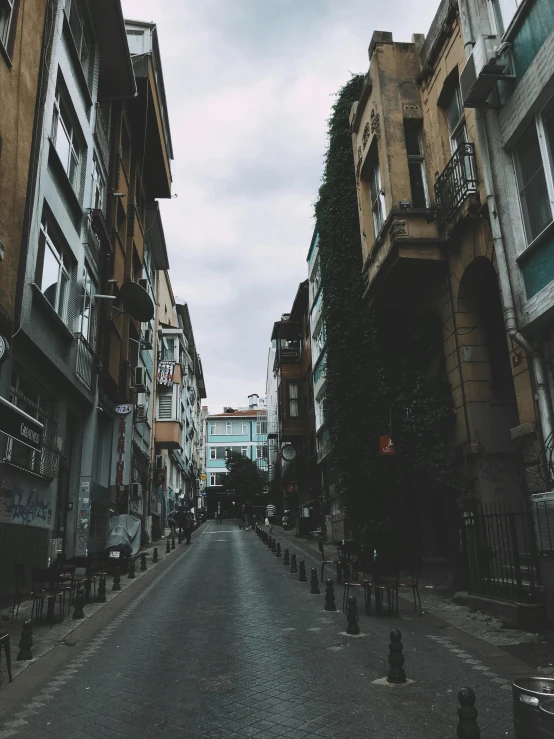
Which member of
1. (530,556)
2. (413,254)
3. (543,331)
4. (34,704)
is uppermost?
(413,254)

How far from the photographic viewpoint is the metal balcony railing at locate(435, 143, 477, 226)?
1236 cm

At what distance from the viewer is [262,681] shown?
6.46 meters

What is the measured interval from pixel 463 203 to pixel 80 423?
40.3ft

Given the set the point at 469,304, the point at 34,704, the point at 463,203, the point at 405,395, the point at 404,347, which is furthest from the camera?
the point at 404,347

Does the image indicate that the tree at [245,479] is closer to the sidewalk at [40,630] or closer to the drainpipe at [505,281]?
the sidewalk at [40,630]

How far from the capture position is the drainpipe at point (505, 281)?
931 cm

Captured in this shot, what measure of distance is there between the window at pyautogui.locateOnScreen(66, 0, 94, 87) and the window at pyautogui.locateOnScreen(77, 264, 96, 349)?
618 cm

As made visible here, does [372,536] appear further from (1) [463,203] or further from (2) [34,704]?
(2) [34,704]

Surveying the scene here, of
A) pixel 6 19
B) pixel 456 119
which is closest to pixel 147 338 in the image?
pixel 6 19

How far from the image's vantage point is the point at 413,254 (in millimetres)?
13742

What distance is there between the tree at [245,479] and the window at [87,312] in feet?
155

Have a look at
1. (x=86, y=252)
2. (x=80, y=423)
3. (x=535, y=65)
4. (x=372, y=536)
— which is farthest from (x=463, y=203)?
(x=80, y=423)

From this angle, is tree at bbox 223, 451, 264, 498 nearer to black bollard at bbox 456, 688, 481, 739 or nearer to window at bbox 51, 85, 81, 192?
window at bbox 51, 85, 81, 192

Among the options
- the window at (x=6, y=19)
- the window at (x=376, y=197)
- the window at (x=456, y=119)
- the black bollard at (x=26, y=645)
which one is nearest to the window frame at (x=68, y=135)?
the window at (x=6, y=19)
